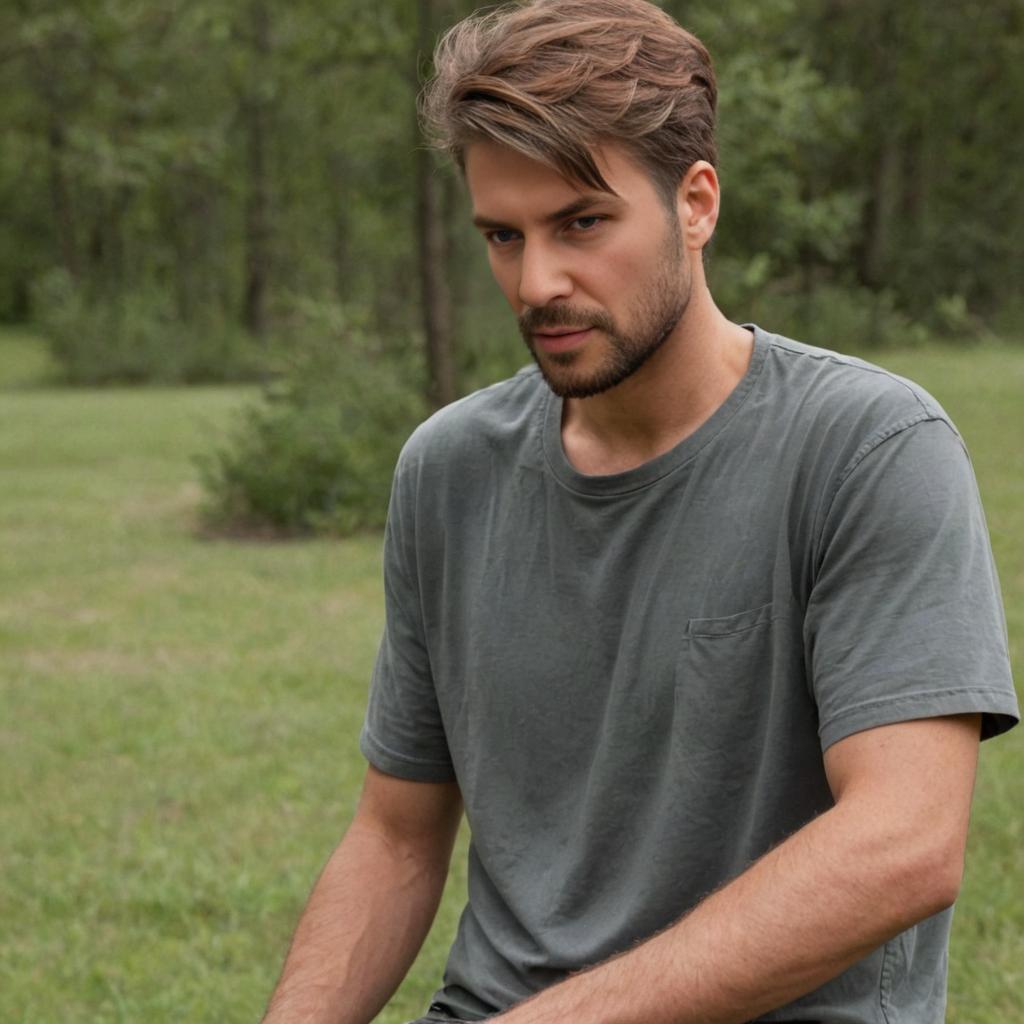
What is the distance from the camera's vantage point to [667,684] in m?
1.81

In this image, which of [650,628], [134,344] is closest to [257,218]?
[134,344]

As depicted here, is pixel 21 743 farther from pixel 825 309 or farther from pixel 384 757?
pixel 825 309

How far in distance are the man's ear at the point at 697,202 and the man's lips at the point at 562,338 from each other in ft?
0.57

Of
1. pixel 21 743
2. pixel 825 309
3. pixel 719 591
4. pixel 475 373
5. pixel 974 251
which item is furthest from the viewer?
pixel 974 251

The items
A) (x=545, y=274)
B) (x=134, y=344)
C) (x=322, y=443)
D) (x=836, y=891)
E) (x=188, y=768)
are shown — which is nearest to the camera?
(x=836, y=891)

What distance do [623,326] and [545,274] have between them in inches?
4.2

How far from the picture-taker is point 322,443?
10.3 metres

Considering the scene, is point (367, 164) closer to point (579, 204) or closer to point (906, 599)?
point (579, 204)

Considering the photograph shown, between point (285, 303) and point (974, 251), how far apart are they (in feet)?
66.5

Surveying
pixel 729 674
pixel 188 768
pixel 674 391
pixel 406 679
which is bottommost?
pixel 188 768

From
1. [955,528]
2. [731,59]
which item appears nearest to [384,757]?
[955,528]

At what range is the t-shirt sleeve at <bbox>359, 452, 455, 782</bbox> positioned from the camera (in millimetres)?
Result: 2121

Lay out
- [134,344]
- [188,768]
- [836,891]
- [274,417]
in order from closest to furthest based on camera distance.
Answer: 1. [836,891]
2. [188,768]
3. [274,417]
4. [134,344]

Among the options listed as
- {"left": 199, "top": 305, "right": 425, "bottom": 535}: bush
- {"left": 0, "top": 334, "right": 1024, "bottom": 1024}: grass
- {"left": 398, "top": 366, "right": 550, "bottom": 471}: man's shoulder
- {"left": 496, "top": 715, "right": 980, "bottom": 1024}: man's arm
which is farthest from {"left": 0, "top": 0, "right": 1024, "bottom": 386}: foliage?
{"left": 496, "top": 715, "right": 980, "bottom": 1024}: man's arm
